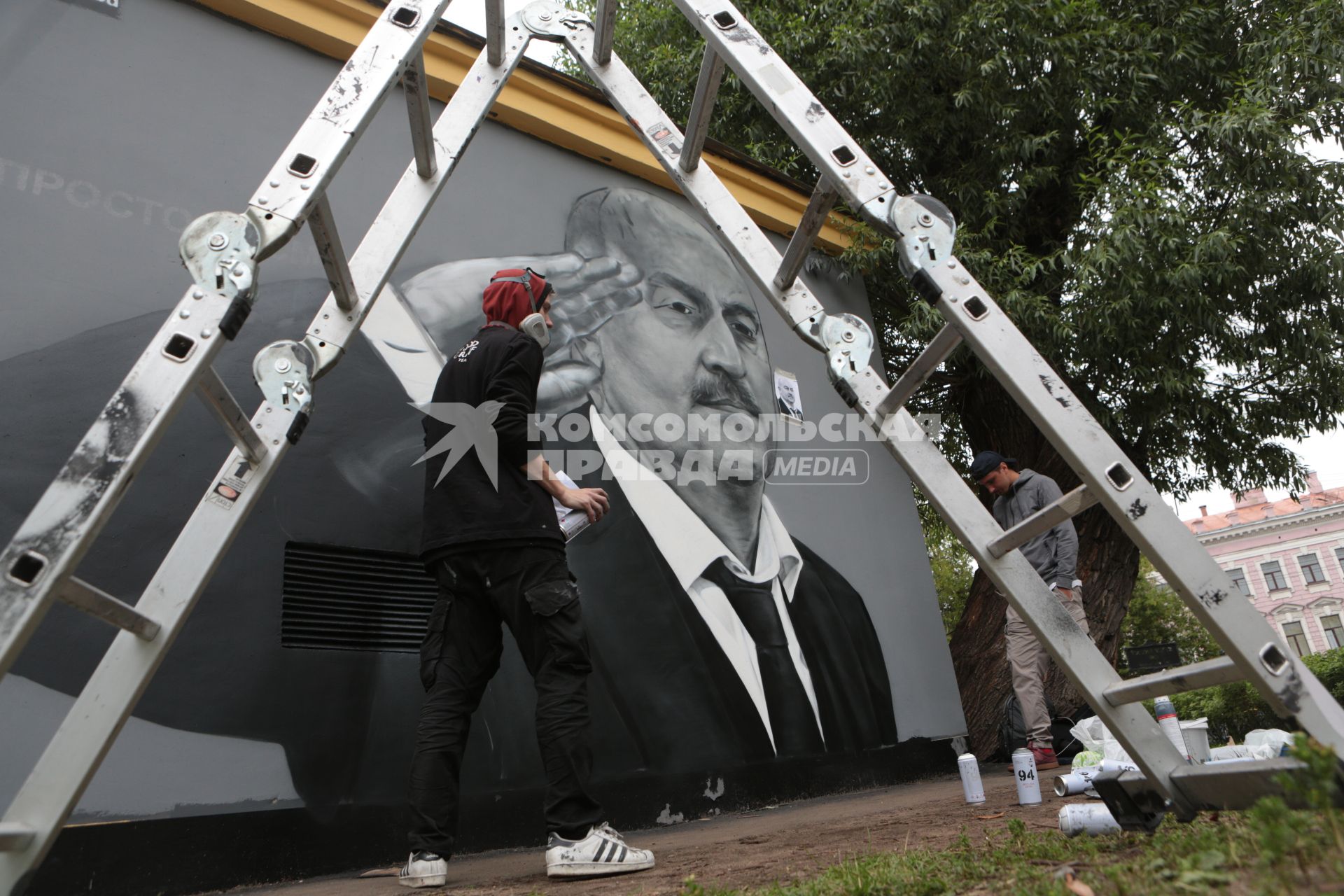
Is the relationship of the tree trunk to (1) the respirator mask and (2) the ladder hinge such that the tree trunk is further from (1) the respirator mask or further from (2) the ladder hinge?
(2) the ladder hinge

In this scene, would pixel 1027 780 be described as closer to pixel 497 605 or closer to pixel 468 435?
pixel 497 605

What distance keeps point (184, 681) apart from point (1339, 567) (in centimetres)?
7158

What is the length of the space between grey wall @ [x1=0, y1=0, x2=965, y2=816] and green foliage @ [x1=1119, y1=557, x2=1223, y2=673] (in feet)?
101

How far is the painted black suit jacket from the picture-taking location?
402 cm

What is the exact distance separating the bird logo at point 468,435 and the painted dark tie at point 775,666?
2233 mm

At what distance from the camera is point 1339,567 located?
2247 inches

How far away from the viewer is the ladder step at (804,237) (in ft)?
8.45

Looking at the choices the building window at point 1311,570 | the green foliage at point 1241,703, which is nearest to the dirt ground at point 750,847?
the green foliage at point 1241,703

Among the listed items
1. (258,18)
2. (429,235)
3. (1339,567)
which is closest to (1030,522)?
(429,235)

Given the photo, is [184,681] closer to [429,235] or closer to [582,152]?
[429,235]

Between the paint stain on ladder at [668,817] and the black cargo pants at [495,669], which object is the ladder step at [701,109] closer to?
the black cargo pants at [495,669]

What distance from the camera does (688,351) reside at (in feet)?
17.0

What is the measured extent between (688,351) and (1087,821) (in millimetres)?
3488

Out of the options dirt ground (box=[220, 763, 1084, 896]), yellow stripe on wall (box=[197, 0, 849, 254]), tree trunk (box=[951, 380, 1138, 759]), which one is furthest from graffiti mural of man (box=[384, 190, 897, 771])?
tree trunk (box=[951, 380, 1138, 759])
